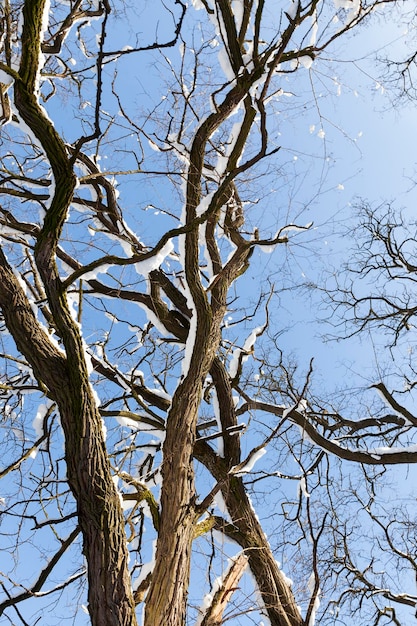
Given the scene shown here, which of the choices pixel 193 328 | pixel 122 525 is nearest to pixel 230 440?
pixel 193 328

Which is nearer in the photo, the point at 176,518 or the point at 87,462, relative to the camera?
the point at 87,462

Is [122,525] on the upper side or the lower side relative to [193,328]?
lower

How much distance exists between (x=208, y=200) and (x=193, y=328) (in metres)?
1.12

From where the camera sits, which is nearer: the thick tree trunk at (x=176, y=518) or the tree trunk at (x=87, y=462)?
the tree trunk at (x=87, y=462)

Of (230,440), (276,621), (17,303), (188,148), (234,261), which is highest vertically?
(188,148)

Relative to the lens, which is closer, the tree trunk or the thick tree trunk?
the tree trunk

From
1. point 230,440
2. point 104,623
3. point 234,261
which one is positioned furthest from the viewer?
point 234,261

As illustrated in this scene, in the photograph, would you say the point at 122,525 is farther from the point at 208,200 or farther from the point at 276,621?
the point at 208,200

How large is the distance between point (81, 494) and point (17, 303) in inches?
50.2

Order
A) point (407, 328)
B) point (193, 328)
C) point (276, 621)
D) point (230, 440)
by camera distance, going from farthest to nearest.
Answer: point (407, 328) < point (230, 440) < point (193, 328) < point (276, 621)

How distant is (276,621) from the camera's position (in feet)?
12.0

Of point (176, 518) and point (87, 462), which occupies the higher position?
point (87, 462)

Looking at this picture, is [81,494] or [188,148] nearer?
[81,494]

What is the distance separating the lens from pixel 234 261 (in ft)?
16.0
